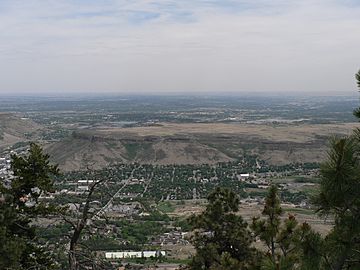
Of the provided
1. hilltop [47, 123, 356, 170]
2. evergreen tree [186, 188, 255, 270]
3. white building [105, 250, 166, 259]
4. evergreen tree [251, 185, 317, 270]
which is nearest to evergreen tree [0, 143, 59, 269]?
evergreen tree [186, 188, 255, 270]

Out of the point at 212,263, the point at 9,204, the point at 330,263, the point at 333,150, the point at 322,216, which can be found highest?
the point at 333,150

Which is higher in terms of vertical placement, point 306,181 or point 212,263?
point 212,263

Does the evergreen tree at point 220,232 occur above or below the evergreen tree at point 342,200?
below

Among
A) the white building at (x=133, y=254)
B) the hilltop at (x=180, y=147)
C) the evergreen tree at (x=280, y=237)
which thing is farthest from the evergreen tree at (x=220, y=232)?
the hilltop at (x=180, y=147)

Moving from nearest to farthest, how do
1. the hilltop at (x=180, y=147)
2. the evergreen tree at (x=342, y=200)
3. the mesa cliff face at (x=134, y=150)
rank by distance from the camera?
1. the evergreen tree at (x=342, y=200)
2. the mesa cliff face at (x=134, y=150)
3. the hilltop at (x=180, y=147)

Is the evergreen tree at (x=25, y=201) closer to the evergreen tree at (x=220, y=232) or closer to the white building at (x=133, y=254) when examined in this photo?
the evergreen tree at (x=220, y=232)

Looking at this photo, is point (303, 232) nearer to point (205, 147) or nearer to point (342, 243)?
point (342, 243)

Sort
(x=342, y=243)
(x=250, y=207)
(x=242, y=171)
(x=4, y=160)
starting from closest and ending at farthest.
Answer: (x=342, y=243) → (x=250, y=207) → (x=242, y=171) → (x=4, y=160)

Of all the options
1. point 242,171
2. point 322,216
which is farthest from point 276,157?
point 322,216

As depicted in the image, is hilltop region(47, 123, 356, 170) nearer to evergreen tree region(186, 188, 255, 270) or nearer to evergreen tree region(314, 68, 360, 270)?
evergreen tree region(186, 188, 255, 270)
